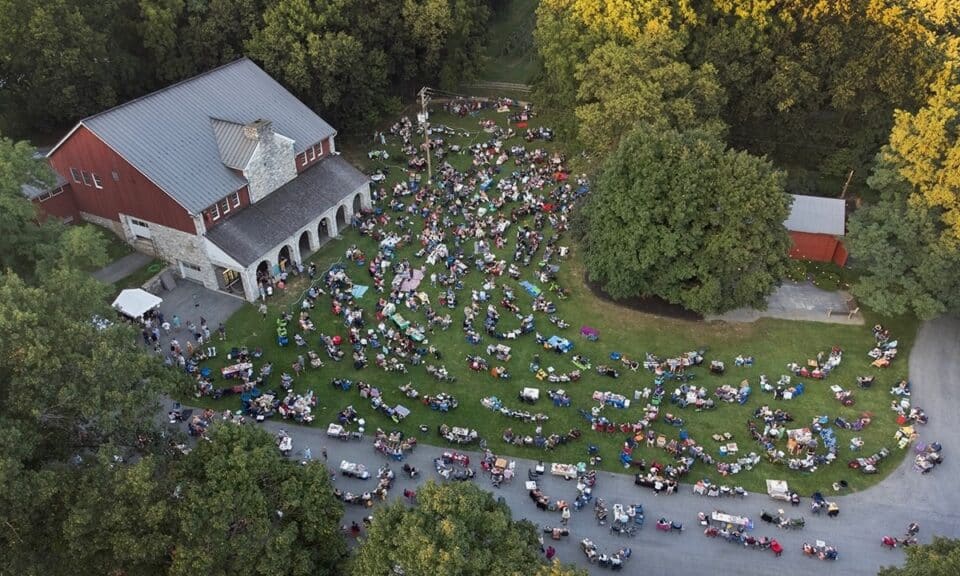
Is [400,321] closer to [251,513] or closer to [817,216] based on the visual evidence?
[251,513]

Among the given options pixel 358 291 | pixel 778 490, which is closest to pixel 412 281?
pixel 358 291

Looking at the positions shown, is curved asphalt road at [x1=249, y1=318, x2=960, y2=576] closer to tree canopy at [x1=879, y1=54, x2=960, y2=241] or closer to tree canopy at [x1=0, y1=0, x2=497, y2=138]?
tree canopy at [x1=879, y1=54, x2=960, y2=241]

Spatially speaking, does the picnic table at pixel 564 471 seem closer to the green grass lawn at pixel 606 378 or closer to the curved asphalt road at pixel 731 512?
the curved asphalt road at pixel 731 512

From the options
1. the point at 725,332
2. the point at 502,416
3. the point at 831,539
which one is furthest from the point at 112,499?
the point at 725,332

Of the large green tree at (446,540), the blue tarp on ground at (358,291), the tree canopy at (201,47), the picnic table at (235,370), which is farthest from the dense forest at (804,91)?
the large green tree at (446,540)

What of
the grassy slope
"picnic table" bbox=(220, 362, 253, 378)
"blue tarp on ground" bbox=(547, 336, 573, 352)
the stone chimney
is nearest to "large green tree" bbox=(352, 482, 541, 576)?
"picnic table" bbox=(220, 362, 253, 378)

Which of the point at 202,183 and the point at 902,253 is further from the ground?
the point at 902,253

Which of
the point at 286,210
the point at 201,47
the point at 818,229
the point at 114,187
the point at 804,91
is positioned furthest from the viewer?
the point at 201,47
